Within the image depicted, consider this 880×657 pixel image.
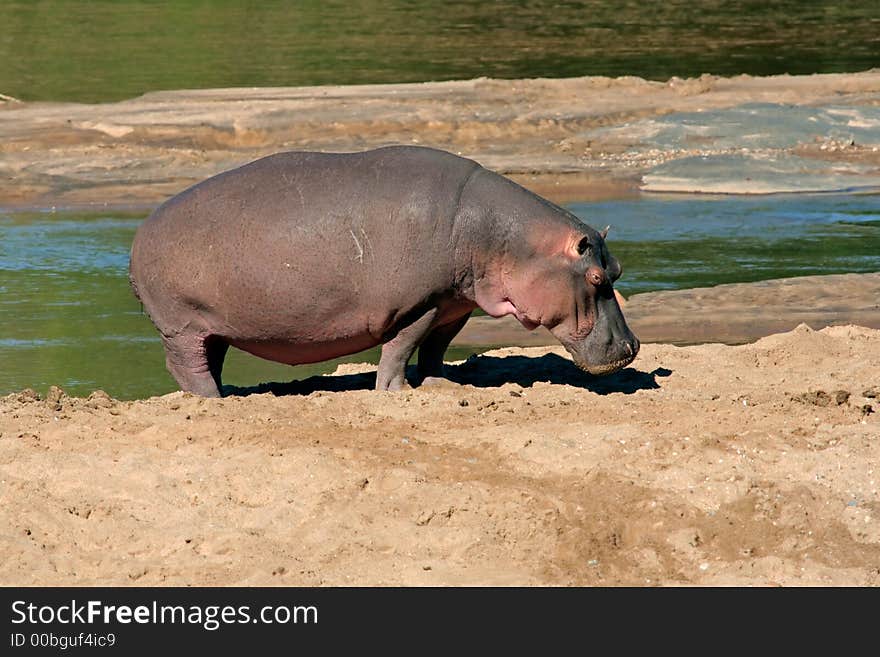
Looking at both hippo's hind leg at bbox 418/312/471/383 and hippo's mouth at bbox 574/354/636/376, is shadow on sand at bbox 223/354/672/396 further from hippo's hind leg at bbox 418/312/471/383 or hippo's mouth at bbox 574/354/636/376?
hippo's mouth at bbox 574/354/636/376

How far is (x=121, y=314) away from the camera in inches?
537

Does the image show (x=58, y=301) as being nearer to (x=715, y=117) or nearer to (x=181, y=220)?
(x=181, y=220)

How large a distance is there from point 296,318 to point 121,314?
14.9 feet

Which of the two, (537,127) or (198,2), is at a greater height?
(537,127)

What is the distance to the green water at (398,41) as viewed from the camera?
28.3 m

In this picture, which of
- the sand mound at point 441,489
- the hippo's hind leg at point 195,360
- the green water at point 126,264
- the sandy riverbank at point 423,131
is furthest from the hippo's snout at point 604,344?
the sandy riverbank at point 423,131

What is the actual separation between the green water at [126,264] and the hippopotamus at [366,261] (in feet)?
6.16

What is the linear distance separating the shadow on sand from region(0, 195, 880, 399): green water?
81cm

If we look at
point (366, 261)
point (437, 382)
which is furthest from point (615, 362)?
point (366, 261)

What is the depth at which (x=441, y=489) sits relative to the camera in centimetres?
782

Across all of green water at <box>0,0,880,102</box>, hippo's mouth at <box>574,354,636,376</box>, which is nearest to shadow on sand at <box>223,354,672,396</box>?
hippo's mouth at <box>574,354,636,376</box>
